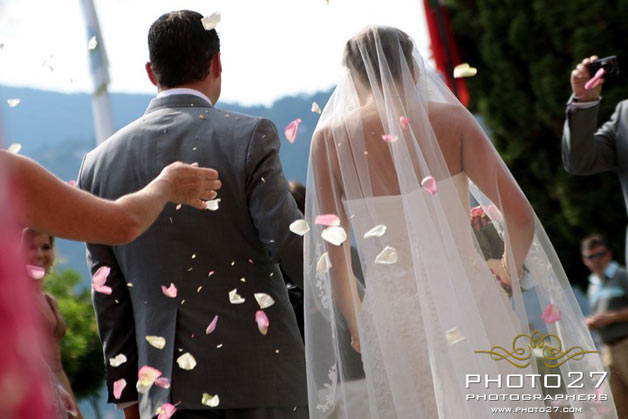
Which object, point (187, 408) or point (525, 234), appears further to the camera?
point (525, 234)

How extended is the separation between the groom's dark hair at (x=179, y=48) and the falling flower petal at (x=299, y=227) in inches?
26.1

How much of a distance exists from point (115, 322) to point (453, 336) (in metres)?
1.17

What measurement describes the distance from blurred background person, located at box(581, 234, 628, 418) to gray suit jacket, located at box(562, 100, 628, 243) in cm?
175

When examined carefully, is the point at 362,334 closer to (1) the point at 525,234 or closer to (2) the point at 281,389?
(2) the point at 281,389

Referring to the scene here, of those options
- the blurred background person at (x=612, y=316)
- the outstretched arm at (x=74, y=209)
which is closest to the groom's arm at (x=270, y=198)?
the outstretched arm at (x=74, y=209)

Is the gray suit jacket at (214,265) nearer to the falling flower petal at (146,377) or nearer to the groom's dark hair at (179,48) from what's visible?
the falling flower petal at (146,377)

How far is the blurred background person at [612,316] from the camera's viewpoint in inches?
243

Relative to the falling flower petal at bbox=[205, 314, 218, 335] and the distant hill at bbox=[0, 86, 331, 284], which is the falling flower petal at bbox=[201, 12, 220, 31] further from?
the distant hill at bbox=[0, 86, 331, 284]

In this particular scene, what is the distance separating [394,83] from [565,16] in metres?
8.01

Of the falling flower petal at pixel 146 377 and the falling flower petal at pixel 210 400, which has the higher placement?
the falling flower petal at pixel 146 377

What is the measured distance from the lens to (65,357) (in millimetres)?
8141

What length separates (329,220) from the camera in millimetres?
3385

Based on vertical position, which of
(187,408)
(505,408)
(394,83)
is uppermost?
(394,83)

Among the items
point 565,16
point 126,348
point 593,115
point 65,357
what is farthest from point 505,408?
point 565,16
